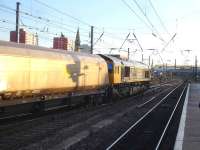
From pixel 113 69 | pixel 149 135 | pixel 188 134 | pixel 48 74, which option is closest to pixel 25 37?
pixel 113 69

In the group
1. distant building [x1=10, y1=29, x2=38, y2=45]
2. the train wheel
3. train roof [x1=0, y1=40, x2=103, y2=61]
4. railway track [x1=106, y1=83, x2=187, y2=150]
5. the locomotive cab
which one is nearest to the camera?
railway track [x1=106, y1=83, x2=187, y2=150]

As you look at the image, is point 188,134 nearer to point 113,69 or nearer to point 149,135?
point 149,135

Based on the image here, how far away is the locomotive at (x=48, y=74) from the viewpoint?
1836cm

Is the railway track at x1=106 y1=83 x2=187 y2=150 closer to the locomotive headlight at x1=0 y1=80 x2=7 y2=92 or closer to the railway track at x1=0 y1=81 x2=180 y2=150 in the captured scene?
the railway track at x1=0 y1=81 x2=180 y2=150

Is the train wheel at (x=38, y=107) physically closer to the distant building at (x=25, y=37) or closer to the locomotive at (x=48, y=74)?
the locomotive at (x=48, y=74)

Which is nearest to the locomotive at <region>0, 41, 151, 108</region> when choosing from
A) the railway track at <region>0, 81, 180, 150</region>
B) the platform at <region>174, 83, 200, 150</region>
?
the railway track at <region>0, 81, 180, 150</region>

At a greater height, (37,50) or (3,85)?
(37,50)

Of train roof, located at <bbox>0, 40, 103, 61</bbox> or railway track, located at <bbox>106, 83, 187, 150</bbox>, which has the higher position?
train roof, located at <bbox>0, 40, 103, 61</bbox>

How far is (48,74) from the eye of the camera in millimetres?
22297

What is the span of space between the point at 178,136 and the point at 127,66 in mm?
24570

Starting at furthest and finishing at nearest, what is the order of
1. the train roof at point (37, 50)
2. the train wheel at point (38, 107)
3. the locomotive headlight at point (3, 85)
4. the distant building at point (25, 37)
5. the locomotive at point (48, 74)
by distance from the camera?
the distant building at point (25, 37), the train wheel at point (38, 107), the train roof at point (37, 50), the locomotive at point (48, 74), the locomotive headlight at point (3, 85)

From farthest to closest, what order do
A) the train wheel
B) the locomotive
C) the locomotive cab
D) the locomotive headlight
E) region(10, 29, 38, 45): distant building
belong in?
region(10, 29, 38, 45): distant building, the locomotive cab, the train wheel, the locomotive, the locomotive headlight

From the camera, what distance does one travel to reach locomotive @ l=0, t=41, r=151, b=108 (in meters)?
18.4

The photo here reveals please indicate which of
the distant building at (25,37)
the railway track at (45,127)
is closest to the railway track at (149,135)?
the railway track at (45,127)
